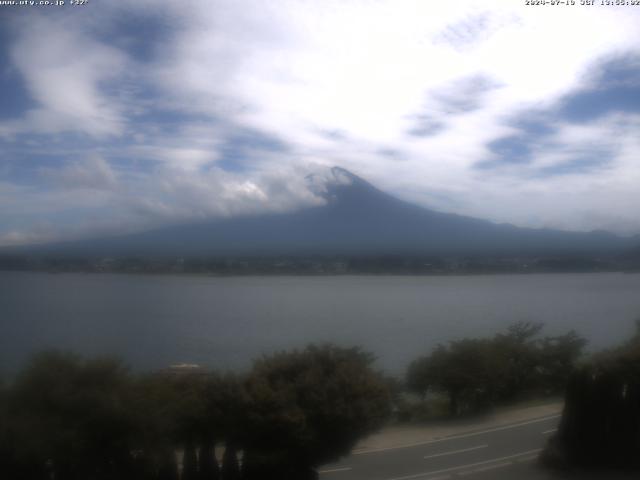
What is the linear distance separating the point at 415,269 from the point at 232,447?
29108 millimetres

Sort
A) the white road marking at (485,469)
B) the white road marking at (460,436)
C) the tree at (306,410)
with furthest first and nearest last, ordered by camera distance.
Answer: the white road marking at (460,436) → the white road marking at (485,469) → the tree at (306,410)

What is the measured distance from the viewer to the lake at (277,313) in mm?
15719

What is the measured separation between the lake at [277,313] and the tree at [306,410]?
1.92 m

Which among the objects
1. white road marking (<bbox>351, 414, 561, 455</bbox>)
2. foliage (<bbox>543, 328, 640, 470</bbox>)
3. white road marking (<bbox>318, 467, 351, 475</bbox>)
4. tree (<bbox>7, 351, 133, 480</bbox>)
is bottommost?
white road marking (<bbox>351, 414, 561, 455</bbox>)

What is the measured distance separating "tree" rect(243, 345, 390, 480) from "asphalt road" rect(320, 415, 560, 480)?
0.68m

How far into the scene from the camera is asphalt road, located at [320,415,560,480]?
9.47m

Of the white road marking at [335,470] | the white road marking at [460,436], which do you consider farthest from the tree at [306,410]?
the white road marking at [460,436]

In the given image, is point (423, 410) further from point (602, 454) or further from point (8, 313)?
point (8, 313)

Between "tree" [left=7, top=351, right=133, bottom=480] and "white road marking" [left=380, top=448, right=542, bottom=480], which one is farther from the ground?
"tree" [left=7, top=351, right=133, bottom=480]

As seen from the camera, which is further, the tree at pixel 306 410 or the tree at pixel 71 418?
the tree at pixel 306 410

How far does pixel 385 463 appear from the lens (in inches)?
399

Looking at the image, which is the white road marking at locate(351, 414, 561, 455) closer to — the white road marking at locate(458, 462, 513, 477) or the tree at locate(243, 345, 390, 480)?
the tree at locate(243, 345, 390, 480)

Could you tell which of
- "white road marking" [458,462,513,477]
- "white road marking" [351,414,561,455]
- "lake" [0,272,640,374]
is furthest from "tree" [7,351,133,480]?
"white road marking" [458,462,513,477]

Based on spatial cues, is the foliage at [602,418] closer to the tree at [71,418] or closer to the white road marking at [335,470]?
the white road marking at [335,470]
